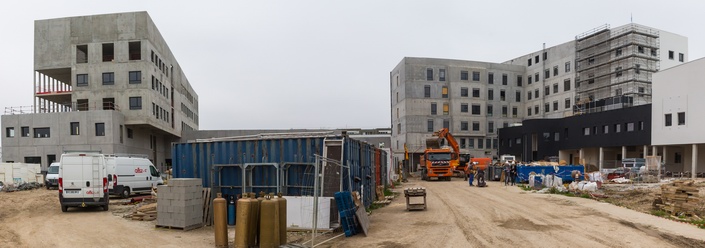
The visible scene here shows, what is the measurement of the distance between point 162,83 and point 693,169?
53.0 metres

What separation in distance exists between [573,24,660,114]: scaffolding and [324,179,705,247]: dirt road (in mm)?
43804

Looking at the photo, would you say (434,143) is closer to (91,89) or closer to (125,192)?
(125,192)

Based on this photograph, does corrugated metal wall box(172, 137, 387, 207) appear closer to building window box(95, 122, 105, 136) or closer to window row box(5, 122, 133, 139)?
building window box(95, 122, 105, 136)

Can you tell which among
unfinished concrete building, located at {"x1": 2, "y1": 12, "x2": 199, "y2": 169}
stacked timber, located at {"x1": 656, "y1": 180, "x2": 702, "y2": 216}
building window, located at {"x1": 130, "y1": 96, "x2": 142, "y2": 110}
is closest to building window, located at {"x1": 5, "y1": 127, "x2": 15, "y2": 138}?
unfinished concrete building, located at {"x1": 2, "y1": 12, "x2": 199, "y2": 169}

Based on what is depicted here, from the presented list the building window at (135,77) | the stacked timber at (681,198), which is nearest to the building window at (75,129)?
the building window at (135,77)

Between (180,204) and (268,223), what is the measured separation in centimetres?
366

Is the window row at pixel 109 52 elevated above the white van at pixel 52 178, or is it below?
above

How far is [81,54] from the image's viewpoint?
43.0 m

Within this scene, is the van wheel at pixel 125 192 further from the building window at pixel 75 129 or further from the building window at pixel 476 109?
the building window at pixel 476 109

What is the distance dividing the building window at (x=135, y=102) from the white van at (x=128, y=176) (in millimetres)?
21463

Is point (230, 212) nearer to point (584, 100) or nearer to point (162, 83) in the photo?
point (162, 83)

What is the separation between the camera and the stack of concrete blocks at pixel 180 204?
1129cm

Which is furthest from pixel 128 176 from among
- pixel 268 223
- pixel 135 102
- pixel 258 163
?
pixel 135 102

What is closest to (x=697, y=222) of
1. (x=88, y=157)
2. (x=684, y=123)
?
(x=88, y=157)
